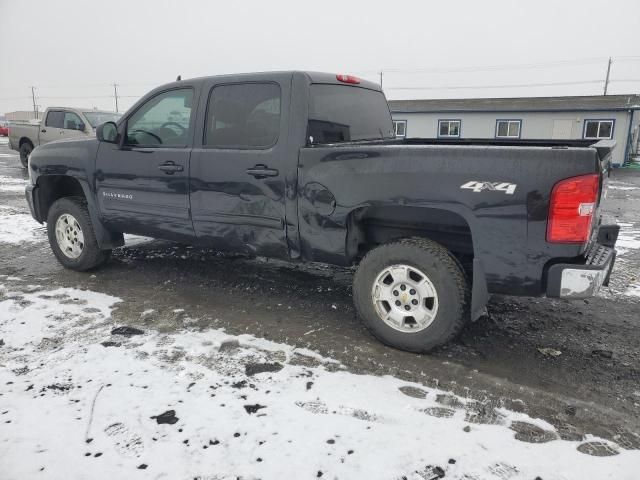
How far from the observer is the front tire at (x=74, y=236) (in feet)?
16.3

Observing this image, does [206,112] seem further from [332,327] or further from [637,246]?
[637,246]

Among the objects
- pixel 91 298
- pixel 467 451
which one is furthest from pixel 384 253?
pixel 91 298

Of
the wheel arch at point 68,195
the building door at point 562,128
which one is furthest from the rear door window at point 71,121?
the building door at point 562,128

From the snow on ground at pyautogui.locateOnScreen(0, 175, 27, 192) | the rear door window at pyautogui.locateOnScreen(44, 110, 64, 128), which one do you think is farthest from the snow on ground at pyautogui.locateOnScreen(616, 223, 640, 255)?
the rear door window at pyautogui.locateOnScreen(44, 110, 64, 128)

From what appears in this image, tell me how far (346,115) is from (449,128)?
22.5 m

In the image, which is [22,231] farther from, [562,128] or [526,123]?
[562,128]

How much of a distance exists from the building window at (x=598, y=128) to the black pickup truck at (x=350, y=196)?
21574mm

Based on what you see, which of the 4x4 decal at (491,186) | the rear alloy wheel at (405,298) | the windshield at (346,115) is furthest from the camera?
the windshield at (346,115)

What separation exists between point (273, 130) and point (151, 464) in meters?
2.53

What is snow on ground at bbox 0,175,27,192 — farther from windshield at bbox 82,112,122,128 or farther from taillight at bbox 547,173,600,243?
taillight at bbox 547,173,600,243

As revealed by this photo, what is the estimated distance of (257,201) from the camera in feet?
12.5

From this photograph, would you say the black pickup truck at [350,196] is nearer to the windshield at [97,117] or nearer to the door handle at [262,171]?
the door handle at [262,171]

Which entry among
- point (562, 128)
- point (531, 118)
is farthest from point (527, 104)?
point (562, 128)

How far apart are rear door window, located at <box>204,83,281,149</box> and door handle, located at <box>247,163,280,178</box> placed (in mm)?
186
